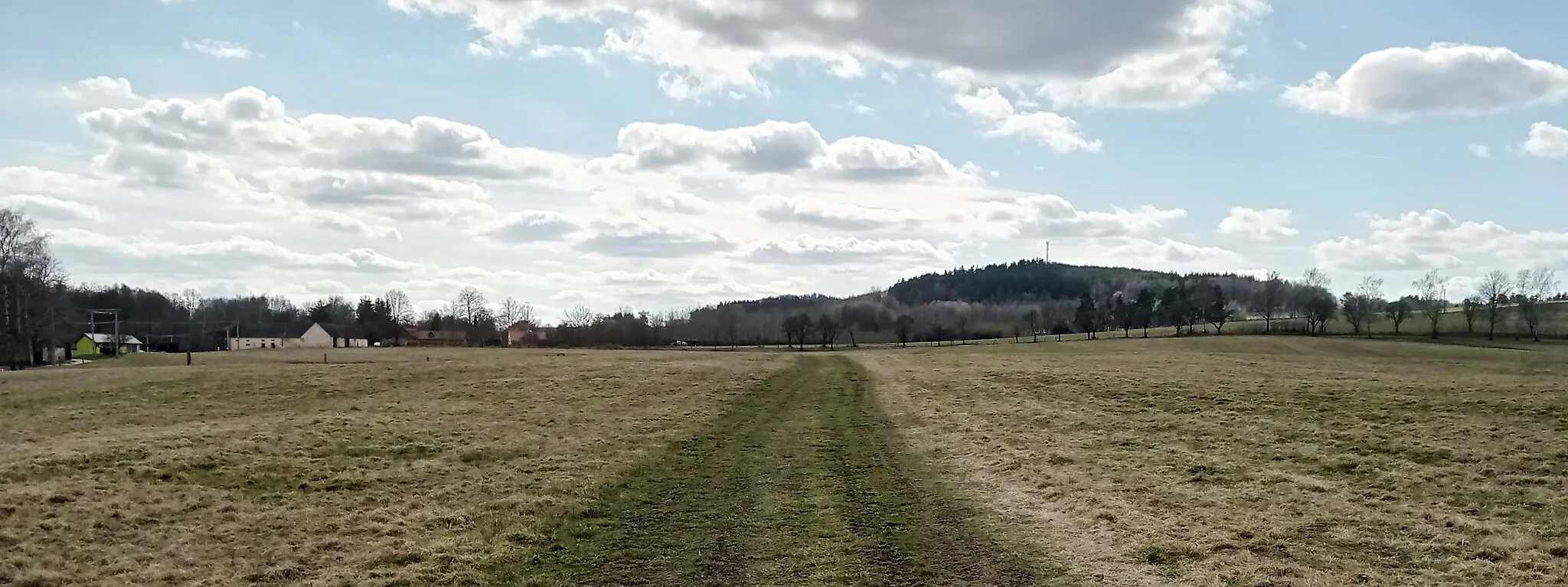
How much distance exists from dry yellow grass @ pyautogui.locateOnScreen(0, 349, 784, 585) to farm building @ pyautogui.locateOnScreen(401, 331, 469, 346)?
9640 cm

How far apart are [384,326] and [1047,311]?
372ft

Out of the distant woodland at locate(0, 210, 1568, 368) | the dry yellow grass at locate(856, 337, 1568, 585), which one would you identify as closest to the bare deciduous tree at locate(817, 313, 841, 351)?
the distant woodland at locate(0, 210, 1568, 368)

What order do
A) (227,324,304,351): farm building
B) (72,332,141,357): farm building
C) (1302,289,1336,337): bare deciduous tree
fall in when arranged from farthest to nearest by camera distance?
(227,324,304,351): farm building, (1302,289,1336,337): bare deciduous tree, (72,332,141,357): farm building

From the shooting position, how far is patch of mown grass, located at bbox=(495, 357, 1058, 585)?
11.8 metres

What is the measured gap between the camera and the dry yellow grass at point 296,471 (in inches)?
520

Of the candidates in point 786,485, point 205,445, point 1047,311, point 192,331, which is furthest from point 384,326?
point 786,485

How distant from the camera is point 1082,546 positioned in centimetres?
1312

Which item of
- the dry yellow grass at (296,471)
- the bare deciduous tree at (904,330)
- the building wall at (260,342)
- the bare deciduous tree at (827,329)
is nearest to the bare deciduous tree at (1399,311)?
the bare deciduous tree at (904,330)

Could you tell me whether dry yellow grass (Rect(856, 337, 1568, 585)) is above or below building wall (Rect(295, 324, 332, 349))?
below

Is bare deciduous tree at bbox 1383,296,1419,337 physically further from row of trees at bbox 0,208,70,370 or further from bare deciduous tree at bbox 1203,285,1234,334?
row of trees at bbox 0,208,70,370

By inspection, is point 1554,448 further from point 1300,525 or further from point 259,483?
point 259,483

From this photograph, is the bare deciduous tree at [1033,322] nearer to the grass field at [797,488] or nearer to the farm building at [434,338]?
the farm building at [434,338]

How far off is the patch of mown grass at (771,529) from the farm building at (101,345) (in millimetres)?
106099

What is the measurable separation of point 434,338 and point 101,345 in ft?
133
